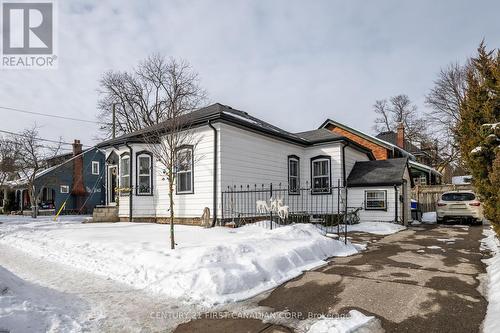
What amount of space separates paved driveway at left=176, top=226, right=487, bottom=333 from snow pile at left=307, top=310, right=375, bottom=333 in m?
0.19

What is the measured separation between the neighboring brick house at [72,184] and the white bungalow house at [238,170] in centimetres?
1446

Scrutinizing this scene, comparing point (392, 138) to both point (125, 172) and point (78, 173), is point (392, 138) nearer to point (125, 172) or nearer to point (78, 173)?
point (125, 172)

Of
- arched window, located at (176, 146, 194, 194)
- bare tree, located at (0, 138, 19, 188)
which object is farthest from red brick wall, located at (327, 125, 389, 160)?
bare tree, located at (0, 138, 19, 188)

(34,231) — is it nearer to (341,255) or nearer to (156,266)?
(156,266)

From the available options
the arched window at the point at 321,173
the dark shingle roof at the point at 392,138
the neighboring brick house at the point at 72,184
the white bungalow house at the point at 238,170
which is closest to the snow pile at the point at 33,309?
the white bungalow house at the point at 238,170

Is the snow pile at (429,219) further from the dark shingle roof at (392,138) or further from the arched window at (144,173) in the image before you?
the arched window at (144,173)

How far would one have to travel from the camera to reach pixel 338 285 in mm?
5223

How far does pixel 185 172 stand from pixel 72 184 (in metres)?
21.5

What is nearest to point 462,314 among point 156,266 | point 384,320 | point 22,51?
point 384,320

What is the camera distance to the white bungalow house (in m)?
11.6

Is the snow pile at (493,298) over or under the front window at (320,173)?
under

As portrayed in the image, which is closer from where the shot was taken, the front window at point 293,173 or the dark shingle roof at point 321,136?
the front window at point 293,173

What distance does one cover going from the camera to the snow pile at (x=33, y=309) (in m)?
3.52

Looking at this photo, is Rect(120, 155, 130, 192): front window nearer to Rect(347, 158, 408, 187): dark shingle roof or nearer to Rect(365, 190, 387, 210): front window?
Rect(347, 158, 408, 187): dark shingle roof
